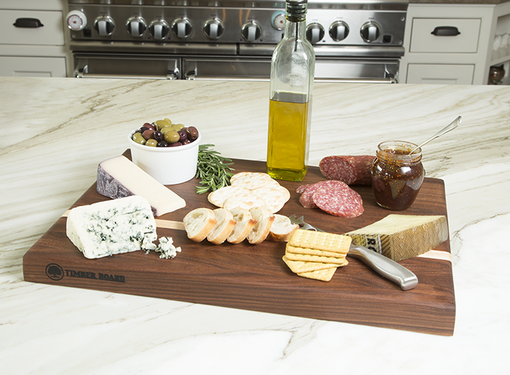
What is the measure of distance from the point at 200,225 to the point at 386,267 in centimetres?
36

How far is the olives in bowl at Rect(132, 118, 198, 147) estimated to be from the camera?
3.93 feet

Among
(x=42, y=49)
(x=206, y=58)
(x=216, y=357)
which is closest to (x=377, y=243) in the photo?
(x=216, y=357)

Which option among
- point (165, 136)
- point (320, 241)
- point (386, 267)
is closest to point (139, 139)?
point (165, 136)

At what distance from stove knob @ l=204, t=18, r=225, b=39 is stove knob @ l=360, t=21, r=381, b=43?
2.62ft

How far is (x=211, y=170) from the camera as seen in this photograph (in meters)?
1.30

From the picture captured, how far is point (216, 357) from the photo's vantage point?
0.74 metres

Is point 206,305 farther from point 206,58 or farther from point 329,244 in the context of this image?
point 206,58

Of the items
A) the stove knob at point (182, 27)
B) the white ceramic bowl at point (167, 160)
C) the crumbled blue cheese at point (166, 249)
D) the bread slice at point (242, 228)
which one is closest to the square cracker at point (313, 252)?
the bread slice at point (242, 228)

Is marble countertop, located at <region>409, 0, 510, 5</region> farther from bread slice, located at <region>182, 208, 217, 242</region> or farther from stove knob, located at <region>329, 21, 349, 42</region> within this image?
bread slice, located at <region>182, 208, 217, 242</region>

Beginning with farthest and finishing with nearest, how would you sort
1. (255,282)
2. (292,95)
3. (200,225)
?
(292,95), (200,225), (255,282)

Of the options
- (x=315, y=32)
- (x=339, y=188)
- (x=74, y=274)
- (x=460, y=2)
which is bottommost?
(x=74, y=274)

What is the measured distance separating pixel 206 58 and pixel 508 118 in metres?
1.69

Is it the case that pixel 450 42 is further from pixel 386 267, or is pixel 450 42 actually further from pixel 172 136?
pixel 386 267

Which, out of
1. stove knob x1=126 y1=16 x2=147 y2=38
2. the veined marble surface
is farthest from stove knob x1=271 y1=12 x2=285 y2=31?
the veined marble surface
